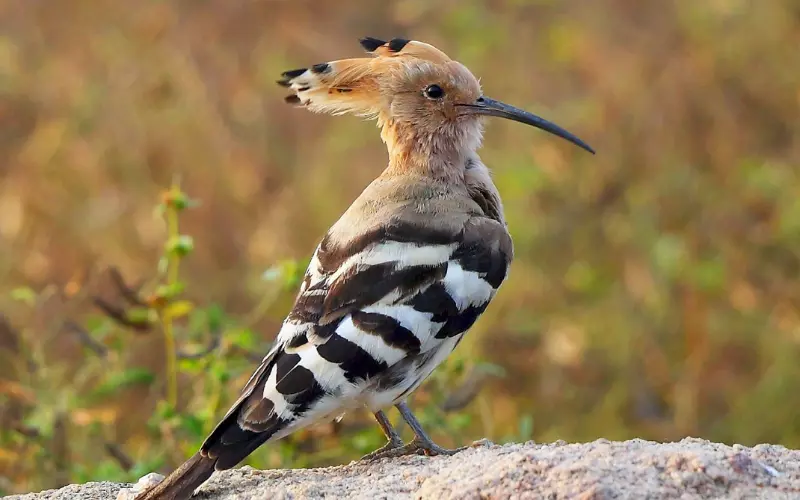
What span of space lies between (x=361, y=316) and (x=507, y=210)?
2.59 m

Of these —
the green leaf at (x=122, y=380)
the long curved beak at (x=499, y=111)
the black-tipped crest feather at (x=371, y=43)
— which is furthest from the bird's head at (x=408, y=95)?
the green leaf at (x=122, y=380)

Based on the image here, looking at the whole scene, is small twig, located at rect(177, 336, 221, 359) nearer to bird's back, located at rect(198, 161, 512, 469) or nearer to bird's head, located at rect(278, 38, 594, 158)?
bird's back, located at rect(198, 161, 512, 469)

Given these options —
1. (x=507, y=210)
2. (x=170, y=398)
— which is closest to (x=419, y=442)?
(x=170, y=398)

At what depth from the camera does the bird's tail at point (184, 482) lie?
223cm

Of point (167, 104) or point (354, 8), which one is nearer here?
point (167, 104)

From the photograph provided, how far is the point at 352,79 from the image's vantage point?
310 centimetres

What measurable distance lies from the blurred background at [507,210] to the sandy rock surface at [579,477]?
84 centimetres

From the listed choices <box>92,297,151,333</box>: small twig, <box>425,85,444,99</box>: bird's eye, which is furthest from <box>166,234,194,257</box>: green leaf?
<box>425,85,444,99</box>: bird's eye

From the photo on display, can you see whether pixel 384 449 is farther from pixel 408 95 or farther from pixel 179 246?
pixel 408 95

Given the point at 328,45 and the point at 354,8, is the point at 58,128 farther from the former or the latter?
the point at 354,8

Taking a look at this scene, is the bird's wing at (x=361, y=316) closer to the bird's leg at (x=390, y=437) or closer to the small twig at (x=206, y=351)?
the bird's leg at (x=390, y=437)

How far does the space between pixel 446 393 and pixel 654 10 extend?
3564mm

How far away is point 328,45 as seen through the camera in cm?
647

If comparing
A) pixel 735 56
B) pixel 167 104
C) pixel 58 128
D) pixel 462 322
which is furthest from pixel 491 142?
pixel 462 322
